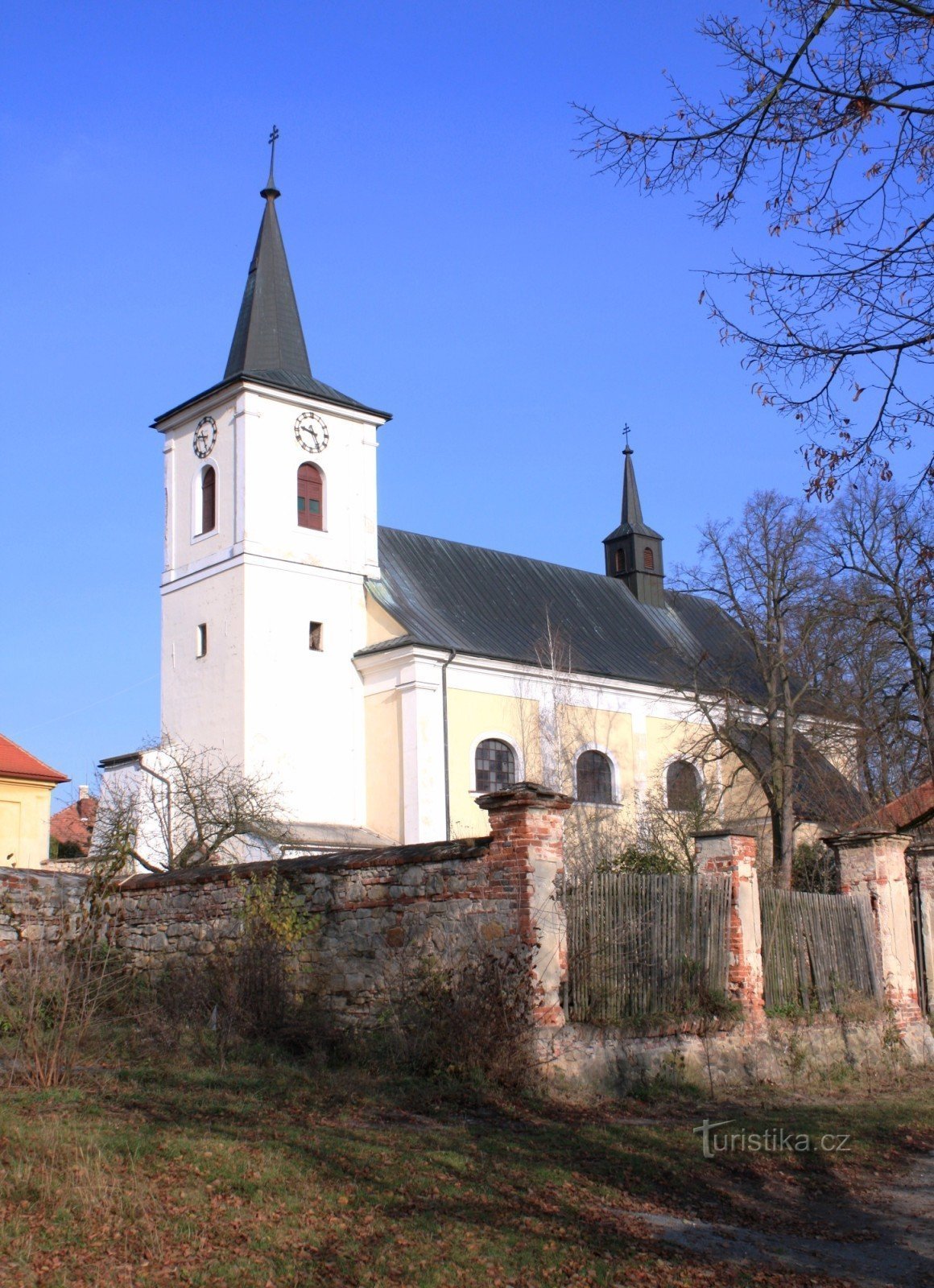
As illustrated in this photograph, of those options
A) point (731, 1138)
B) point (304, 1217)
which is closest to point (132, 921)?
point (731, 1138)

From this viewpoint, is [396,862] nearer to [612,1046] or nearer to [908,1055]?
[612,1046]

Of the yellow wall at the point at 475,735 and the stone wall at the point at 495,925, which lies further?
the yellow wall at the point at 475,735

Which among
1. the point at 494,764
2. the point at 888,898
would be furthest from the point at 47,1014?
the point at 494,764

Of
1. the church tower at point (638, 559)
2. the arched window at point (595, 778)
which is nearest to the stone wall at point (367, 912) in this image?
the arched window at point (595, 778)

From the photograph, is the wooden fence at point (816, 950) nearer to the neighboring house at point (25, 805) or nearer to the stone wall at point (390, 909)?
the stone wall at point (390, 909)

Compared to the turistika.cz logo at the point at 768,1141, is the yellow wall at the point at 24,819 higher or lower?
higher

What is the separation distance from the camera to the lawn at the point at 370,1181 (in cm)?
613

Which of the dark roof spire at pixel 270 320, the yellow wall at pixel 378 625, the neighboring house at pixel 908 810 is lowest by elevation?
the neighboring house at pixel 908 810

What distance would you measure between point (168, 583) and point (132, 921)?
19.1 metres

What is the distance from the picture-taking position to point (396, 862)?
470 inches

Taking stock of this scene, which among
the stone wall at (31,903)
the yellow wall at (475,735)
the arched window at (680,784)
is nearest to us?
the stone wall at (31,903)

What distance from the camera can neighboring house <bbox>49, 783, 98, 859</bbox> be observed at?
3538 cm

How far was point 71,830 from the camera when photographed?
43281 millimetres

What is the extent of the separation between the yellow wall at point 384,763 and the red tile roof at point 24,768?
268 inches
